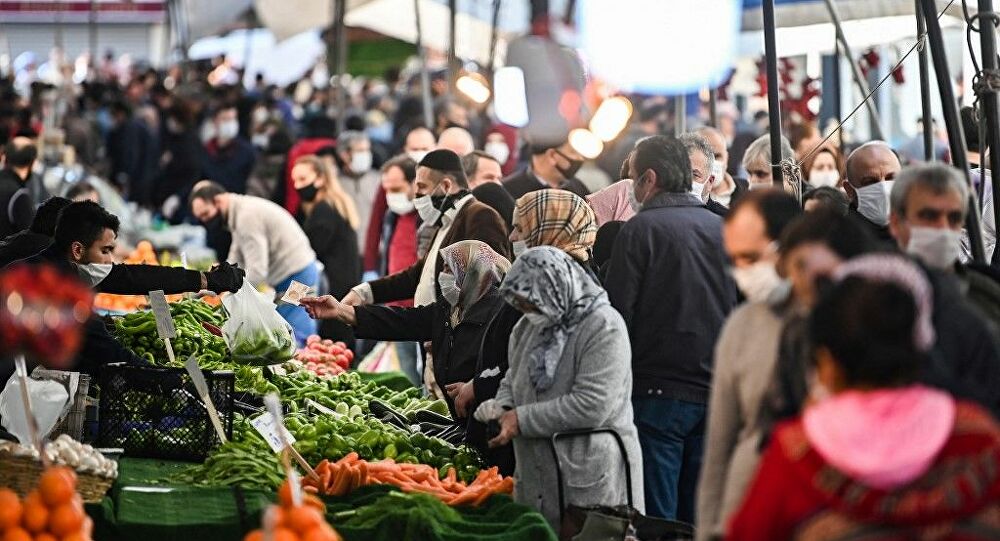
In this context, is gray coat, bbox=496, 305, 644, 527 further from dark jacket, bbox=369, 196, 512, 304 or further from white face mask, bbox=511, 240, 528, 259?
dark jacket, bbox=369, 196, 512, 304

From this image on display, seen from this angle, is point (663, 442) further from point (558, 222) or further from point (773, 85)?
point (773, 85)

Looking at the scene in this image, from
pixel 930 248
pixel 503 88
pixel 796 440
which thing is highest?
pixel 503 88

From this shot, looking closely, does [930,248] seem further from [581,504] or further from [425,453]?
[425,453]

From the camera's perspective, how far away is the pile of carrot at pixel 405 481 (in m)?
6.05

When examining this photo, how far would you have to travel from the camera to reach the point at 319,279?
41.1 feet

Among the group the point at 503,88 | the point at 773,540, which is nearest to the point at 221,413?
the point at 773,540

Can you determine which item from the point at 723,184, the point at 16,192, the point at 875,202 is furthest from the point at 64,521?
the point at 16,192

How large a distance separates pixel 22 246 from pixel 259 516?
8.99 ft

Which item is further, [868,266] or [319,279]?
[319,279]

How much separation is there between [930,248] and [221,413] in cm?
332

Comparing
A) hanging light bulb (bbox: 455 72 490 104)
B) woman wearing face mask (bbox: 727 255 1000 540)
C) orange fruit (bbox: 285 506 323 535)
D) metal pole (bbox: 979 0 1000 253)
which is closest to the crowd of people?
woman wearing face mask (bbox: 727 255 1000 540)

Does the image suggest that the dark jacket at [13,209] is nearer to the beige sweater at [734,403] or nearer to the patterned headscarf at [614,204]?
the patterned headscarf at [614,204]

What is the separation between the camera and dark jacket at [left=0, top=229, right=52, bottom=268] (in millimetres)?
7652

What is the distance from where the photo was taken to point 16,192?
11383mm
